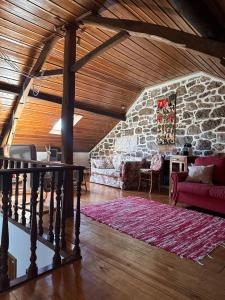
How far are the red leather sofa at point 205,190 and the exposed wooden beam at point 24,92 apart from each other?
3.17m

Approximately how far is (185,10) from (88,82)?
356 cm

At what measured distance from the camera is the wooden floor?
62.9 inches

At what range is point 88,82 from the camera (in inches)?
208

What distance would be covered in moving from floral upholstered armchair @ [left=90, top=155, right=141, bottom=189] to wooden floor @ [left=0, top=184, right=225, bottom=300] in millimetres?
3060

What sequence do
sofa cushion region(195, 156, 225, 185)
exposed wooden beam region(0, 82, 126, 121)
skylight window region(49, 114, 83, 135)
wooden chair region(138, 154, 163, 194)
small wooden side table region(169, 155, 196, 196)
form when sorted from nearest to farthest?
sofa cushion region(195, 156, 225, 185) < exposed wooden beam region(0, 82, 126, 121) < small wooden side table region(169, 155, 196, 196) < wooden chair region(138, 154, 163, 194) < skylight window region(49, 114, 83, 135)

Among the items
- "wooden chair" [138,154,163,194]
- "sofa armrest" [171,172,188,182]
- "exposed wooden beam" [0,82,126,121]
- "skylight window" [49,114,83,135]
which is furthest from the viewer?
"skylight window" [49,114,83,135]

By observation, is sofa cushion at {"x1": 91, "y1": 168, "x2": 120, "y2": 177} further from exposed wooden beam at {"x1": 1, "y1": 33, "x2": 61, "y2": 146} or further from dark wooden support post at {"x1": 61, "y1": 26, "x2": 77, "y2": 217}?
dark wooden support post at {"x1": 61, "y1": 26, "x2": 77, "y2": 217}

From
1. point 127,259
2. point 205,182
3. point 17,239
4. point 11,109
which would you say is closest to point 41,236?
point 17,239

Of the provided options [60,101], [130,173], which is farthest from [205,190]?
[60,101]

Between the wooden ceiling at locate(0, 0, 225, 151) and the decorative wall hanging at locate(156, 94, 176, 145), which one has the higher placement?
the wooden ceiling at locate(0, 0, 225, 151)

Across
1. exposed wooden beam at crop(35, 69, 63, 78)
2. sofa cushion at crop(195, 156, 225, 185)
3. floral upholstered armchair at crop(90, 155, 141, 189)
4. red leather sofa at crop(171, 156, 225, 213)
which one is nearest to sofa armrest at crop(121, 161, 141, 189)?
floral upholstered armchair at crop(90, 155, 141, 189)

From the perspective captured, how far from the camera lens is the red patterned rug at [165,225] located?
2406mm

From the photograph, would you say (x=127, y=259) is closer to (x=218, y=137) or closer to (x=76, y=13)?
(x=76, y=13)

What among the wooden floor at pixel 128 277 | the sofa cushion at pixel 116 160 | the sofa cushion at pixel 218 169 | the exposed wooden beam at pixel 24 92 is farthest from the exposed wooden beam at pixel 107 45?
the sofa cushion at pixel 116 160
